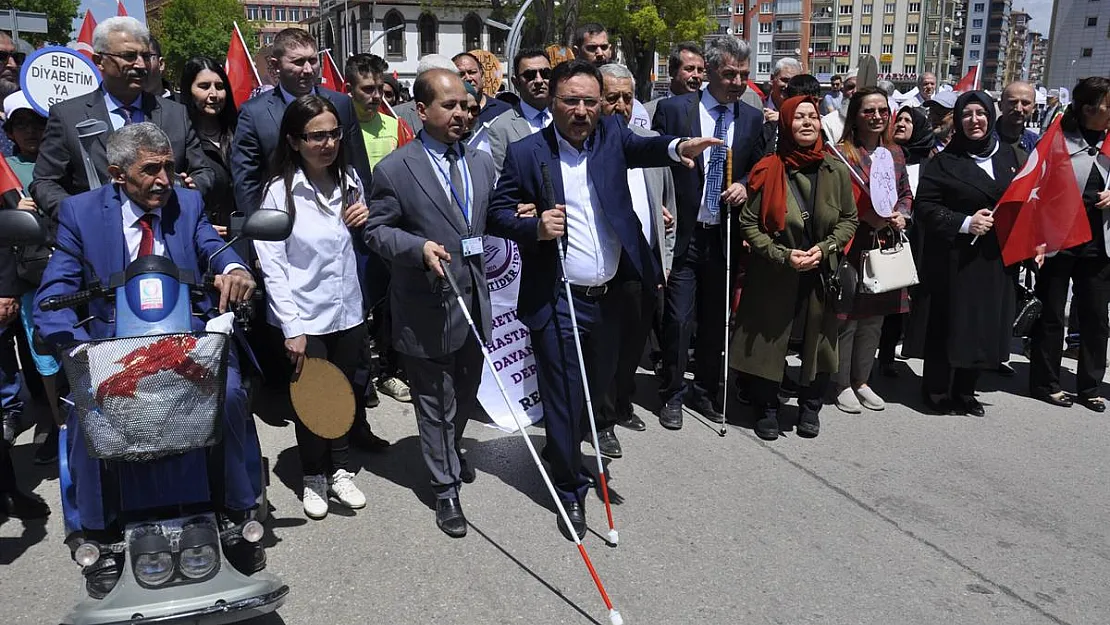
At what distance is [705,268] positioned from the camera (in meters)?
5.60

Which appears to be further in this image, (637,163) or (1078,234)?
(1078,234)

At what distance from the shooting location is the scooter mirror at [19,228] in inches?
118

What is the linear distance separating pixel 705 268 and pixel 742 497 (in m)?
1.65

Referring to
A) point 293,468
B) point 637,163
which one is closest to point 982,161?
point 637,163

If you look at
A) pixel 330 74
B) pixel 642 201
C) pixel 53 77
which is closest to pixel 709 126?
pixel 642 201

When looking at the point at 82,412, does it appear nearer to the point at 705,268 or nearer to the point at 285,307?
the point at 285,307

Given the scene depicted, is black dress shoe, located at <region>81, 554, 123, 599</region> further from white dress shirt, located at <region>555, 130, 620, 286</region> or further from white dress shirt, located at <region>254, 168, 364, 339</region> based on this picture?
white dress shirt, located at <region>555, 130, 620, 286</region>

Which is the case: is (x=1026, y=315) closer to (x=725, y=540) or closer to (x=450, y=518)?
(x=725, y=540)

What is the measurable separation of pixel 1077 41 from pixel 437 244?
94323 millimetres

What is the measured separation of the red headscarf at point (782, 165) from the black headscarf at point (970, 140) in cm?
124

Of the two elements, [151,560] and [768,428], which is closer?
[151,560]

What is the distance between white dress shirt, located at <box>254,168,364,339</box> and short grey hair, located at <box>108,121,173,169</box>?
0.64 metres

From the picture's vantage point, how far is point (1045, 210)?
579 cm

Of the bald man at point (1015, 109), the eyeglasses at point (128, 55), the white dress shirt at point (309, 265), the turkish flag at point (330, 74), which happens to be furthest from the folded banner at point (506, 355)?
the turkish flag at point (330, 74)
